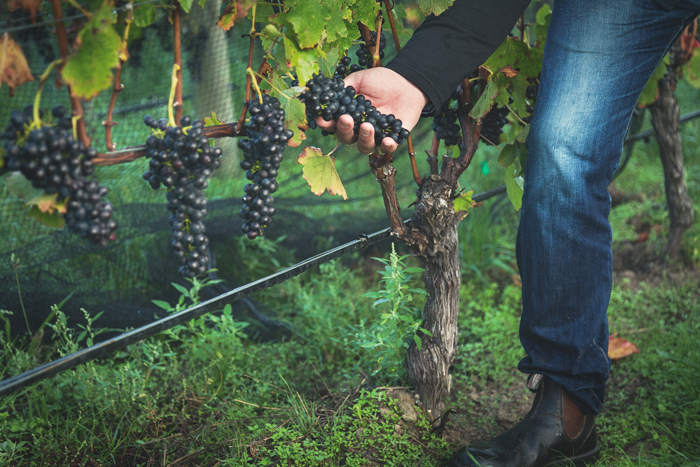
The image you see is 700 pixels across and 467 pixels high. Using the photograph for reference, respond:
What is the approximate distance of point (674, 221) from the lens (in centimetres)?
276

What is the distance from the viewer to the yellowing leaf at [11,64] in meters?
0.81

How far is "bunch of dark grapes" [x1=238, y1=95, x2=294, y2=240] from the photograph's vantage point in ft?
3.33

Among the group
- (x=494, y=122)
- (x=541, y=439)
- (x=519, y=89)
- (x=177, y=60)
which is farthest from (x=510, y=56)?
(x=541, y=439)

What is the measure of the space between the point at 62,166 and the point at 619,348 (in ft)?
6.93

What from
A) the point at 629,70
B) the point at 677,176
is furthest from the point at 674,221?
the point at 629,70

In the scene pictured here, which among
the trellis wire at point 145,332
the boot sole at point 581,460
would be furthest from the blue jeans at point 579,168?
the trellis wire at point 145,332

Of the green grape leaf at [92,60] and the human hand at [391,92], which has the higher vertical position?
the green grape leaf at [92,60]

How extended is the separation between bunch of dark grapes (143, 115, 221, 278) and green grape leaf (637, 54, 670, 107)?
2.21 meters

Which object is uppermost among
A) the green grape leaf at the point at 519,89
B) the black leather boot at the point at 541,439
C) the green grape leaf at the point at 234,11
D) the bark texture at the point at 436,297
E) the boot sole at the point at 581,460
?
the green grape leaf at the point at 234,11

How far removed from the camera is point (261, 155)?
105 centimetres

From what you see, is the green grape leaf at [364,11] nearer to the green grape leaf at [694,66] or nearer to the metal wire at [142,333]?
the metal wire at [142,333]

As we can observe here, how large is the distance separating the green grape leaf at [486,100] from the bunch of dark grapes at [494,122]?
0.22 metres

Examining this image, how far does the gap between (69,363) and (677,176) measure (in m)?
2.93

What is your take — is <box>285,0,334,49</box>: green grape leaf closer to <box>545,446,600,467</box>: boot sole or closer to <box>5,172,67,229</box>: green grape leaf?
<box>5,172,67,229</box>: green grape leaf
